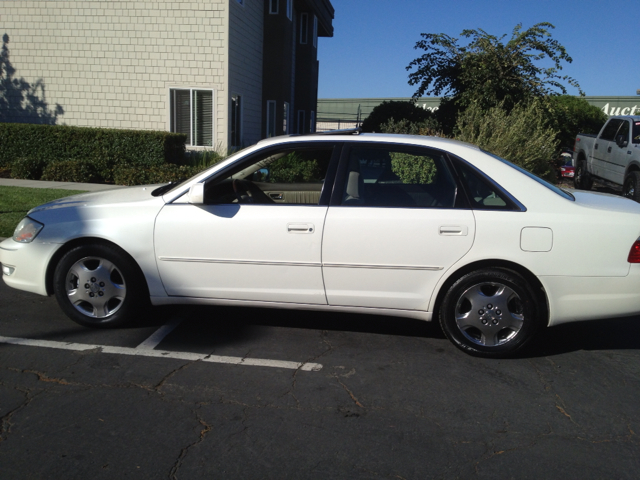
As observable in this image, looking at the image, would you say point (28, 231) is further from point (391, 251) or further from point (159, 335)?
point (391, 251)

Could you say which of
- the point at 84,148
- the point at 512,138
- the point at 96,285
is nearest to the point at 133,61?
the point at 84,148

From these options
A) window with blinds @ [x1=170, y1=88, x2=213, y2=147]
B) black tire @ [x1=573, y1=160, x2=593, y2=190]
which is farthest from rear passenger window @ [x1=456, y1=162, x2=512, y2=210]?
black tire @ [x1=573, y1=160, x2=593, y2=190]

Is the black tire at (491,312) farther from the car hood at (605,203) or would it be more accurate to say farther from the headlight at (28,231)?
the headlight at (28,231)

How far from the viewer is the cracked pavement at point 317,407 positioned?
3.17m

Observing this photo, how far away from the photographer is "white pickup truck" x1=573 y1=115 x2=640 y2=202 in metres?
12.4

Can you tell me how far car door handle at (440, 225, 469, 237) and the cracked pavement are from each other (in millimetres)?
965

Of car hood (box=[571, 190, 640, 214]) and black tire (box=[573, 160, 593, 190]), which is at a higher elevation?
car hood (box=[571, 190, 640, 214])

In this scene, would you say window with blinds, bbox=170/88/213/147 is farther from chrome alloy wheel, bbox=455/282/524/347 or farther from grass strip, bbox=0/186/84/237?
chrome alloy wheel, bbox=455/282/524/347

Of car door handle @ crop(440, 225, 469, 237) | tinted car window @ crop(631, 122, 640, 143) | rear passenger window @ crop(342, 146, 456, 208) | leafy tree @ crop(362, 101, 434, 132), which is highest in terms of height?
leafy tree @ crop(362, 101, 434, 132)

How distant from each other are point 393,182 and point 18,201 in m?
8.01

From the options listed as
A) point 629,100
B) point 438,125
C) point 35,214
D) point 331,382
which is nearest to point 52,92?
point 438,125

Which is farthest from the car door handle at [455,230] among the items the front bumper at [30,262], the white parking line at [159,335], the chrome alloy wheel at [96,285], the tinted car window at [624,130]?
the tinted car window at [624,130]

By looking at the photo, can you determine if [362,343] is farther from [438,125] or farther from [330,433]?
[438,125]

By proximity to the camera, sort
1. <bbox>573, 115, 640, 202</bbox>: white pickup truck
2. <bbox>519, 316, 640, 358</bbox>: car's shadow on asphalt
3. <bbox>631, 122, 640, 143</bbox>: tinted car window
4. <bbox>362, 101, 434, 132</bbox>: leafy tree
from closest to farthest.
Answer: <bbox>519, 316, 640, 358</bbox>: car's shadow on asphalt < <bbox>573, 115, 640, 202</bbox>: white pickup truck < <bbox>631, 122, 640, 143</bbox>: tinted car window < <bbox>362, 101, 434, 132</bbox>: leafy tree
